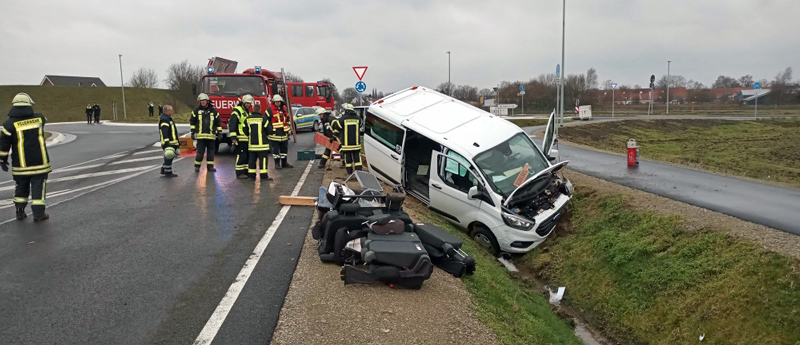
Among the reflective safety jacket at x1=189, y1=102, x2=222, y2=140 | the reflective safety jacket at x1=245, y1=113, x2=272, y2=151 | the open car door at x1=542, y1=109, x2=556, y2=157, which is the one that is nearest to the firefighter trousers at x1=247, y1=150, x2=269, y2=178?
the reflective safety jacket at x1=245, y1=113, x2=272, y2=151

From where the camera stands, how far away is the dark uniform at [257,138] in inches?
439

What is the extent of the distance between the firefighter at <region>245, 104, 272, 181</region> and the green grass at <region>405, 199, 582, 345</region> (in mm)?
4347

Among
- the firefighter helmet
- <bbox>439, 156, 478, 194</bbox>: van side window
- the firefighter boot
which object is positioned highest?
the firefighter helmet

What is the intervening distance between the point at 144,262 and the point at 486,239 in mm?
5159

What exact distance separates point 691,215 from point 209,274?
7.34 metres

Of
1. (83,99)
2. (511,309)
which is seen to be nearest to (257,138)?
(511,309)

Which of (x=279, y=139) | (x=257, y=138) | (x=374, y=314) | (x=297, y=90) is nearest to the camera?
(x=374, y=314)

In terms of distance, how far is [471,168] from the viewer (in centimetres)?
870

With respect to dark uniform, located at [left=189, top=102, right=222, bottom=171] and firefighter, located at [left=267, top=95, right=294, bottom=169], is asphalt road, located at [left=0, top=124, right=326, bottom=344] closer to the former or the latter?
dark uniform, located at [left=189, top=102, right=222, bottom=171]

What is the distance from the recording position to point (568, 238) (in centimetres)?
939

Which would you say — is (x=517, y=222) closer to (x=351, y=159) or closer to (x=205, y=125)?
(x=351, y=159)

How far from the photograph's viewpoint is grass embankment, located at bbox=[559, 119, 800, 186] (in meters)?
18.2

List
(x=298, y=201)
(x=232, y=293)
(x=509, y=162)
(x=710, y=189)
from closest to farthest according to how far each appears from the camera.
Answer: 1. (x=232, y=293)
2. (x=298, y=201)
3. (x=509, y=162)
4. (x=710, y=189)

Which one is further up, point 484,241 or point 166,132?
point 166,132
